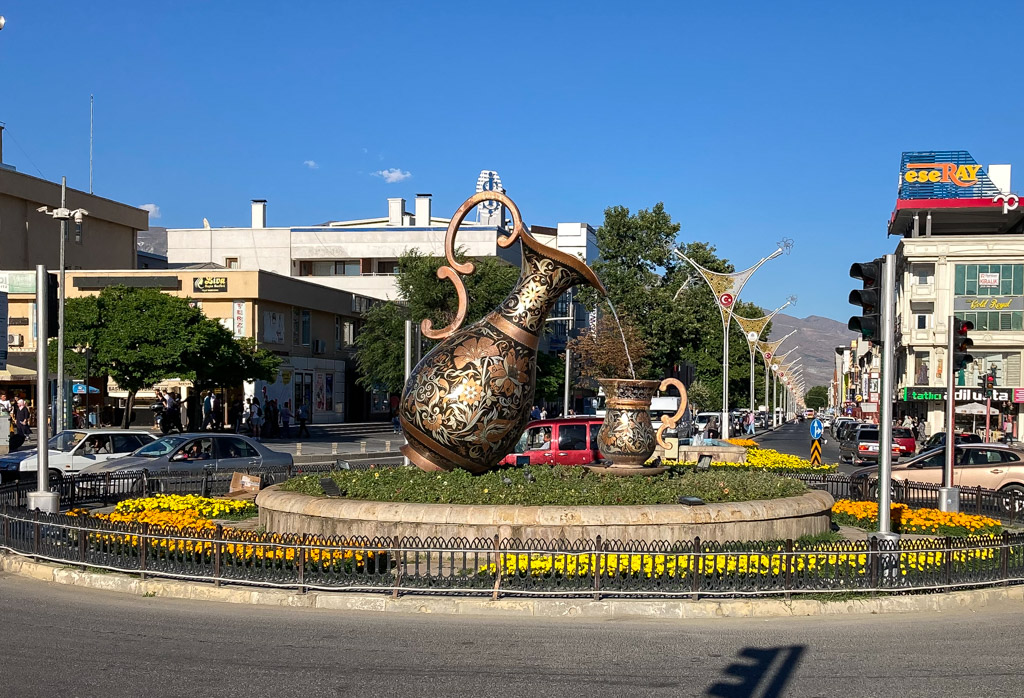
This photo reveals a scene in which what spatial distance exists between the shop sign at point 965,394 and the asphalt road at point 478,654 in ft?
177

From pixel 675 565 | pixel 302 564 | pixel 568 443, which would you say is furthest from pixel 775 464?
pixel 302 564

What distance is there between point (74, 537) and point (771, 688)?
26.9 feet

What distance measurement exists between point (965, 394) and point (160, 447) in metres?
51.6

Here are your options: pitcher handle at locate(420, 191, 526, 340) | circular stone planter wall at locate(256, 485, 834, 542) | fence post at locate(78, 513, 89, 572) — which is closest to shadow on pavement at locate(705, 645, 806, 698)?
circular stone planter wall at locate(256, 485, 834, 542)

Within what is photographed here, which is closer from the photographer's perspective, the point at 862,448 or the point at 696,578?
the point at 696,578

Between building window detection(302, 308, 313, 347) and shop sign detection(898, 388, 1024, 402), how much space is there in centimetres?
3500

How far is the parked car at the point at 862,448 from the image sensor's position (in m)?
40.8

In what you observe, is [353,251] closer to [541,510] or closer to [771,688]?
[541,510]

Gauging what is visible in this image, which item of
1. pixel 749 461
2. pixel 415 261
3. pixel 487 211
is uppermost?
pixel 487 211

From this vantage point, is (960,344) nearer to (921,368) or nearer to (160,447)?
(160,447)

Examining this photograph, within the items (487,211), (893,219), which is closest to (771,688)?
(893,219)

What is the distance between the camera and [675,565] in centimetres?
1098

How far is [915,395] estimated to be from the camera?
6600 cm

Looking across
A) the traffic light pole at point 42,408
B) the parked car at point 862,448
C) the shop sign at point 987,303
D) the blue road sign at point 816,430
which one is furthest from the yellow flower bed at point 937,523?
the shop sign at point 987,303
